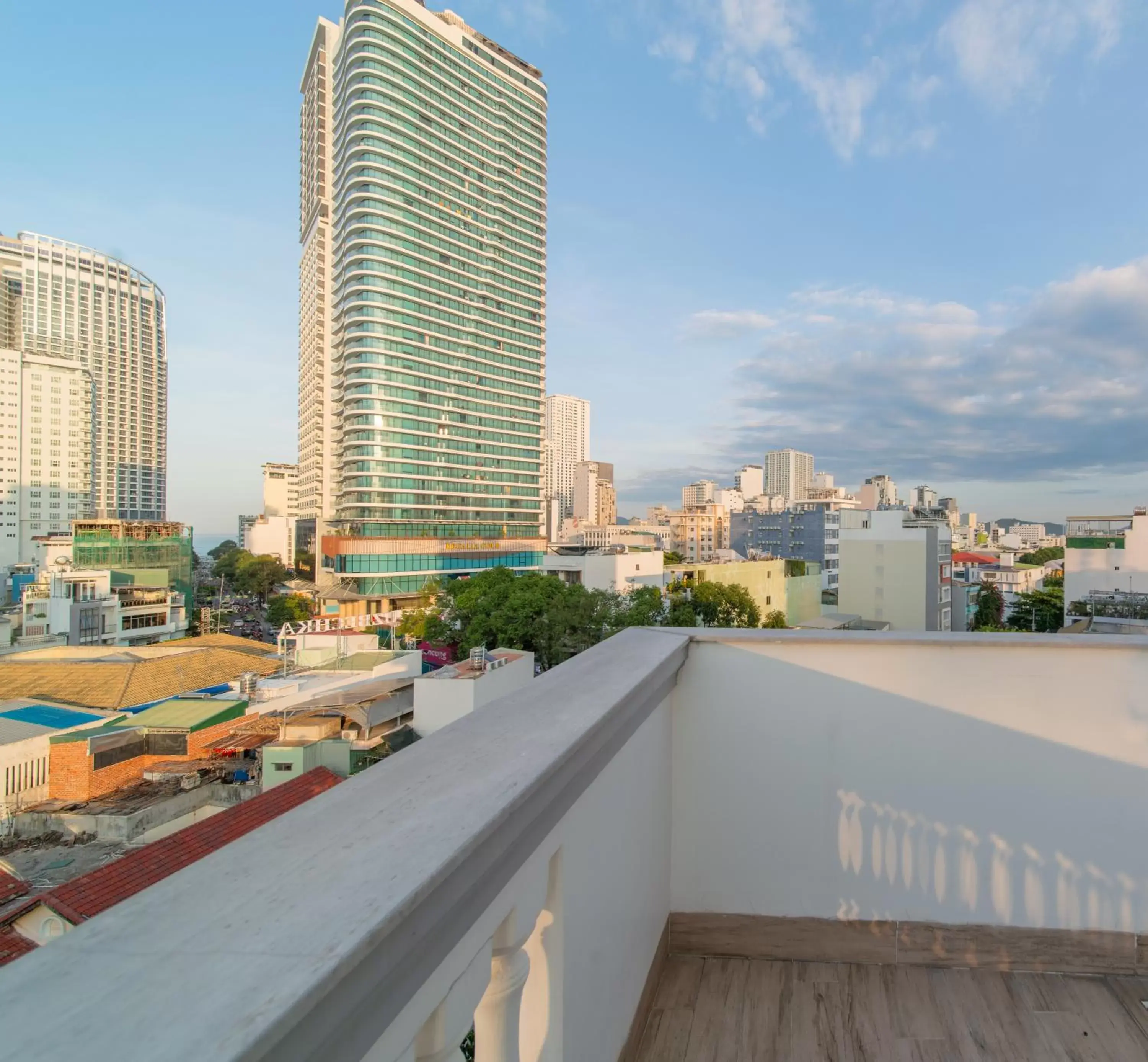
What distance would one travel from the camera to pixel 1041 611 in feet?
90.2

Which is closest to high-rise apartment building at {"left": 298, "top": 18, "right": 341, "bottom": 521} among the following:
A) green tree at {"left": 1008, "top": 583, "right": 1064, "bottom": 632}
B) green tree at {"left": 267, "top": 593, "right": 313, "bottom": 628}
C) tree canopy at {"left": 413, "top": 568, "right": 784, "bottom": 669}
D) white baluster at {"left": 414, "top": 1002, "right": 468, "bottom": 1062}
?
green tree at {"left": 267, "top": 593, "right": 313, "bottom": 628}

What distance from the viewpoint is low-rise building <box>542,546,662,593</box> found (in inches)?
1140

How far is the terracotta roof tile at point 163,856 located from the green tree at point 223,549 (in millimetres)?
77561

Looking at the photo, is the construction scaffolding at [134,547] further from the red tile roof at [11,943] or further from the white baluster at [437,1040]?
the white baluster at [437,1040]

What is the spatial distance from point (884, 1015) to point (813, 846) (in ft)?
1.21

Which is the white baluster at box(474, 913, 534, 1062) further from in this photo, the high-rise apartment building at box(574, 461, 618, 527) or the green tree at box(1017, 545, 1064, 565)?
the high-rise apartment building at box(574, 461, 618, 527)

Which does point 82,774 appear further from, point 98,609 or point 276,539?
point 276,539

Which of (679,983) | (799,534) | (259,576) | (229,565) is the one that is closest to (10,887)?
(679,983)

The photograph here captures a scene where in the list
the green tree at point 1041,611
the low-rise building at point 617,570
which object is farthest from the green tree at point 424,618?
the green tree at point 1041,611

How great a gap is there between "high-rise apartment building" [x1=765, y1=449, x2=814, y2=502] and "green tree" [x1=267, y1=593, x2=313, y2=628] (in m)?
89.6

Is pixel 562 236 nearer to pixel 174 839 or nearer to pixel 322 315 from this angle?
pixel 322 315

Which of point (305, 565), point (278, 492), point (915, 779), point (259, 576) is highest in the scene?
point (278, 492)

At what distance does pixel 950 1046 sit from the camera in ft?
4.54

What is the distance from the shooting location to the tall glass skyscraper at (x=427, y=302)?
35.1 m
